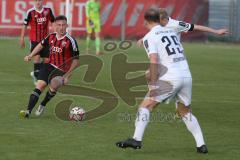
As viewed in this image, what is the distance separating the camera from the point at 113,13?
40.7 meters

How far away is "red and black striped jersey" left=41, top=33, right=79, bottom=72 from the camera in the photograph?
13359 millimetres

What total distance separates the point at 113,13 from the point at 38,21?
894 inches

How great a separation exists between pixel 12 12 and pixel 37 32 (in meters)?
21.0

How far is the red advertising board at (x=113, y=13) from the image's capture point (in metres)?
39.0

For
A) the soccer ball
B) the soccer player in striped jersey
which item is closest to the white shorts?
the soccer ball

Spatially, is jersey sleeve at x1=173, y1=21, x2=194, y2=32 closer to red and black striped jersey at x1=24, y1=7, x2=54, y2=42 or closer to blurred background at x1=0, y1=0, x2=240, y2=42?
red and black striped jersey at x1=24, y1=7, x2=54, y2=42

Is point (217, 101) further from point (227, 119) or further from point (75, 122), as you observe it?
point (75, 122)

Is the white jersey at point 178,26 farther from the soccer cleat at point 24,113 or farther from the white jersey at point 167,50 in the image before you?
the soccer cleat at point 24,113

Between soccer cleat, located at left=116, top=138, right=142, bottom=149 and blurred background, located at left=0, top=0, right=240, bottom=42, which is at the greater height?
blurred background, located at left=0, top=0, right=240, bottom=42

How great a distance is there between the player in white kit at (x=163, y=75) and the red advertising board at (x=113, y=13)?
29.6m

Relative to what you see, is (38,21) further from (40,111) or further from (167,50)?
(167,50)

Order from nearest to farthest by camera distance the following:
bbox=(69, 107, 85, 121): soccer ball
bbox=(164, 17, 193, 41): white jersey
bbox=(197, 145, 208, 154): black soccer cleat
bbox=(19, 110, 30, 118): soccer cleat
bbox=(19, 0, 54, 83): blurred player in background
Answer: bbox=(197, 145, 208, 154): black soccer cleat, bbox=(164, 17, 193, 41): white jersey, bbox=(69, 107, 85, 121): soccer ball, bbox=(19, 110, 30, 118): soccer cleat, bbox=(19, 0, 54, 83): blurred player in background

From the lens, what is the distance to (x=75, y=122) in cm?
1273

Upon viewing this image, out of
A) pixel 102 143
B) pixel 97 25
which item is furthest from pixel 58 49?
pixel 97 25
